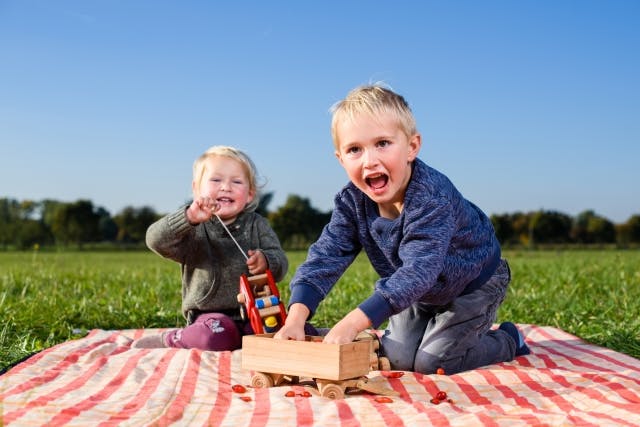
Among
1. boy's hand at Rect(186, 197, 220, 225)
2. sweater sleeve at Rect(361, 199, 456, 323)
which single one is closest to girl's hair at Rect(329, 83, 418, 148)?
sweater sleeve at Rect(361, 199, 456, 323)

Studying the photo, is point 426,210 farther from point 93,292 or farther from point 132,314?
point 93,292

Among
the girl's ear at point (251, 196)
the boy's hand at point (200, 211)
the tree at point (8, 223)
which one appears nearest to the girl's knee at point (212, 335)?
the boy's hand at point (200, 211)

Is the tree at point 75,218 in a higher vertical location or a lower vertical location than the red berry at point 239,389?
higher

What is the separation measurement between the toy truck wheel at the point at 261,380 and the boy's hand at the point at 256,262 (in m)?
1.11

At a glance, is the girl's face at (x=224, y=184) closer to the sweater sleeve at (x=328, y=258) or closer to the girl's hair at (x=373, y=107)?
the sweater sleeve at (x=328, y=258)

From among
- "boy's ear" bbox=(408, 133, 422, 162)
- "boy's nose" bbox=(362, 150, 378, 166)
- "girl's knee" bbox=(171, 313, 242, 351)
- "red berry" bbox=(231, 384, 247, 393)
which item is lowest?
"red berry" bbox=(231, 384, 247, 393)

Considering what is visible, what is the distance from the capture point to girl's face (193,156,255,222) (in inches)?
169

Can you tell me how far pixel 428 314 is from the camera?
12.8ft

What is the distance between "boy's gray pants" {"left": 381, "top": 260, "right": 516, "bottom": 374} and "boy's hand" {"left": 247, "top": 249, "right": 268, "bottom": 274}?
0.88m

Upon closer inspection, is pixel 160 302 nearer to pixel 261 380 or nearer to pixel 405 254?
pixel 261 380

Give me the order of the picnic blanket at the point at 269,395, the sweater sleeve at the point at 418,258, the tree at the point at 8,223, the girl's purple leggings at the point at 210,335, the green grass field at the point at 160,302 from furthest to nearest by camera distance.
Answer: the tree at the point at 8,223 < the green grass field at the point at 160,302 < the girl's purple leggings at the point at 210,335 < the sweater sleeve at the point at 418,258 < the picnic blanket at the point at 269,395

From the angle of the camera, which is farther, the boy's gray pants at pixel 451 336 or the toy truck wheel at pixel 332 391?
the boy's gray pants at pixel 451 336

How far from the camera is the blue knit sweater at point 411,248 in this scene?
3.12 meters

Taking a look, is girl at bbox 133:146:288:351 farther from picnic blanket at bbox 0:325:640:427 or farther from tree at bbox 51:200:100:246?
tree at bbox 51:200:100:246
